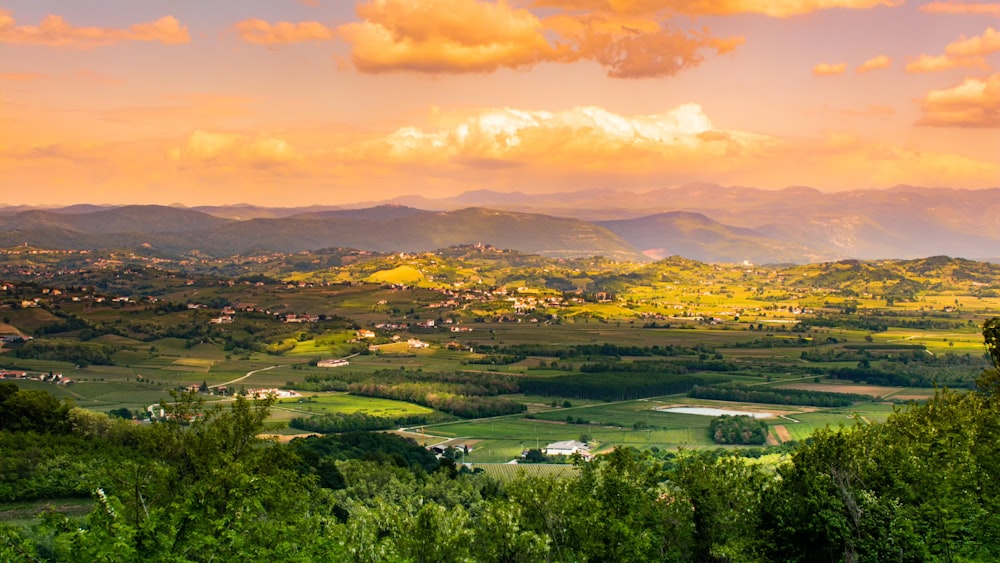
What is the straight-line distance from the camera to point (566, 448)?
85125 millimetres

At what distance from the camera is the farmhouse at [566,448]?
274 ft

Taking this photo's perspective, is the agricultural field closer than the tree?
No

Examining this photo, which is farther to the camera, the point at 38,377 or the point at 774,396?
the point at 774,396

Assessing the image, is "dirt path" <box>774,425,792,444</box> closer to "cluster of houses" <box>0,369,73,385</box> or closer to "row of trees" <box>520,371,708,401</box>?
"row of trees" <box>520,371,708,401</box>

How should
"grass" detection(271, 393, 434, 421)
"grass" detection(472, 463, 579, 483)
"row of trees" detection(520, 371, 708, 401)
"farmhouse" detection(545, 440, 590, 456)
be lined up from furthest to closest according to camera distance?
"row of trees" detection(520, 371, 708, 401), "grass" detection(271, 393, 434, 421), "farmhouse" detection(545, 440, 590, 456), "grass" detection(472, 463, 579, 483)

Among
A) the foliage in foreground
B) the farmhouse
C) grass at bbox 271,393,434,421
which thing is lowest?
grass at bbox 271,393,434,421

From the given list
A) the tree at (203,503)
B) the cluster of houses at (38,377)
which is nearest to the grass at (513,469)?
the tree at (203,503)

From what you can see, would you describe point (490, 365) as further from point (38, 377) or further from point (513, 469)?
point (513, 469)

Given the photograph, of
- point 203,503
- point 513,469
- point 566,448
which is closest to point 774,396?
point 566,448

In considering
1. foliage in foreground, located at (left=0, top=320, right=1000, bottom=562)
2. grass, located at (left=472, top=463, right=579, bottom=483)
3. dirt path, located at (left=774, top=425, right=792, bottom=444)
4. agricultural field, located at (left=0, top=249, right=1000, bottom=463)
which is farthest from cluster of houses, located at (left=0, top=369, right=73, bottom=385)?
dirt path, located at (left=774, top=425, right=792, bottom=444)

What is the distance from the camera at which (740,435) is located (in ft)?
299

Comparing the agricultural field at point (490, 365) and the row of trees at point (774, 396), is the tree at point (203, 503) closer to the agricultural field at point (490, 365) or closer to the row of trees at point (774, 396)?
the agricultural field at point (490, 365)

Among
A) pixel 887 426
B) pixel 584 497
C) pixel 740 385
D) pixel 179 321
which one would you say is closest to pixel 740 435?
pixel 740 385

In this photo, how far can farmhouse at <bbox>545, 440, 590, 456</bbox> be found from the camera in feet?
274
